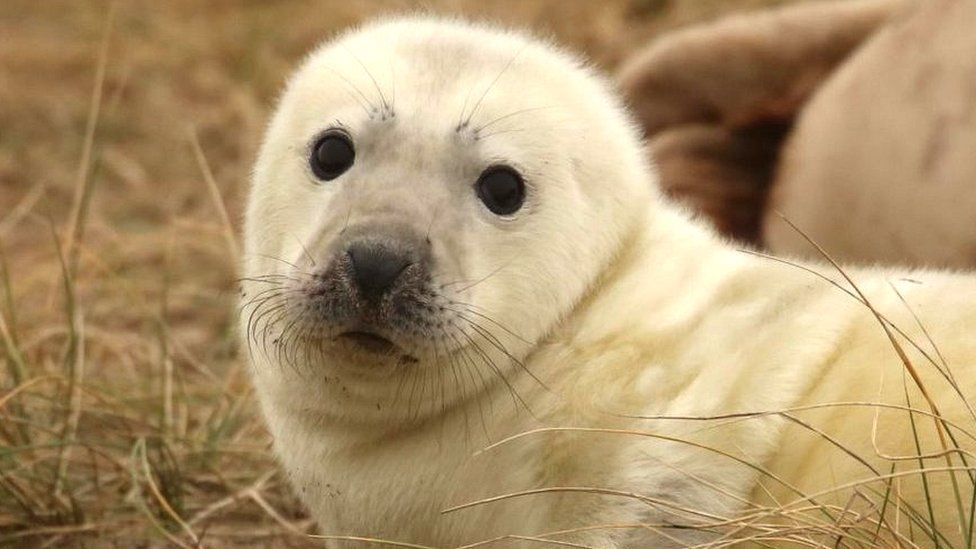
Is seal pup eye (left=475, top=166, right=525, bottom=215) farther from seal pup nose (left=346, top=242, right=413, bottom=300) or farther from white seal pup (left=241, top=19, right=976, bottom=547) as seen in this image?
seal pup nose (left=346, top=242, right=413, bottom=300)

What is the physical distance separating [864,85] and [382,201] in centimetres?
222

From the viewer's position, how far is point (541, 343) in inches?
92.0

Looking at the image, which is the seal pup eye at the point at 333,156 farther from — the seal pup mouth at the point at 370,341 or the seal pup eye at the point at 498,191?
the seal pup mouth at the point at 370,341

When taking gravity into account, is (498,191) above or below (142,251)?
below

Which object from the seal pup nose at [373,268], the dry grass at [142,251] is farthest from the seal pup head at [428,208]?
the dry grass at [142,251]

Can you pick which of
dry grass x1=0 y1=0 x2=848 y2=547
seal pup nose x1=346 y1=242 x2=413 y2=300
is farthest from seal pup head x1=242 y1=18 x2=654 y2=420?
dry grass x1=0 y1=0 x2=848 y2=547

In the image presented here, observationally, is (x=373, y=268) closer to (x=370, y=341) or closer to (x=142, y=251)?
(x=370, y=341)

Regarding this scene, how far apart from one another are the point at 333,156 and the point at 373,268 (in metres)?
0.33

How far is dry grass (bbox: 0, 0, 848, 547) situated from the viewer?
3.00 metres

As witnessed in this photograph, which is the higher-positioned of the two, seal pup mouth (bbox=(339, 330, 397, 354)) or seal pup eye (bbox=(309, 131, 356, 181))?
seal pup eye (bbox=(309, 131, 356, 181))

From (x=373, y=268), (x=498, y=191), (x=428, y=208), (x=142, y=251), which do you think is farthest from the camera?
(x=142, y=251)

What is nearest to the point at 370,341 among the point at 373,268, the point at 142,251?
the point at 373,268

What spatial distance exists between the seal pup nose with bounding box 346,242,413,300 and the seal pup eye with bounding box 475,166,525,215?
0.26 meters

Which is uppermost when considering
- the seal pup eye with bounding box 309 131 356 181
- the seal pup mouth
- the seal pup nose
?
the seal pup eye with bounding box 309 131 356 181
